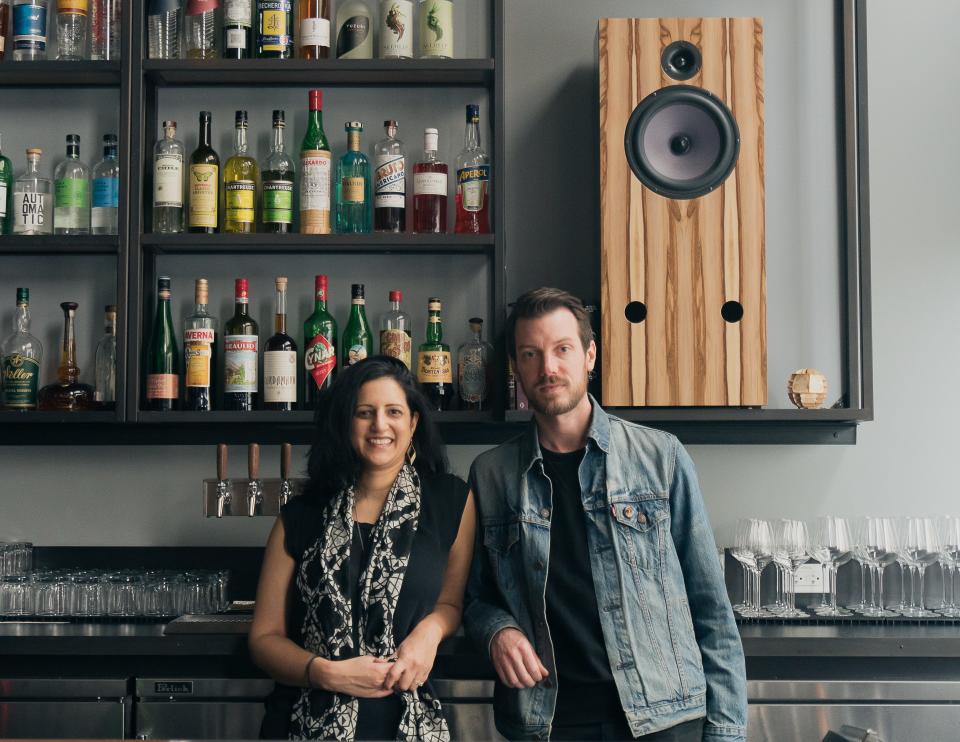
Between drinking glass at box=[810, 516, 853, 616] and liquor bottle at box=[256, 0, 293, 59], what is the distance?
1694mm

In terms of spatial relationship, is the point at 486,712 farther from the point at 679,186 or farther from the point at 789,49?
the point at 789,49

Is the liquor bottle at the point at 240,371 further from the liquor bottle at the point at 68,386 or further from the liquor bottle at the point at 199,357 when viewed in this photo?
the liquor bottle at the point at 68,386

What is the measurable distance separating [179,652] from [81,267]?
114cm

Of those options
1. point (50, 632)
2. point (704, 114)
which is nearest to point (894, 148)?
point (704, 114)

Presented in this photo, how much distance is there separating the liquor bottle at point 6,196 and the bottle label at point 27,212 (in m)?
0.04

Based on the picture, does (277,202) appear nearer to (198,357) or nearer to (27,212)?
(198,357)

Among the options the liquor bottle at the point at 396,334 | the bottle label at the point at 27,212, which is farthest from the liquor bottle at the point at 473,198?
the bottle label at the point at 27,212

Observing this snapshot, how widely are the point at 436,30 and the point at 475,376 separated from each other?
85 cm

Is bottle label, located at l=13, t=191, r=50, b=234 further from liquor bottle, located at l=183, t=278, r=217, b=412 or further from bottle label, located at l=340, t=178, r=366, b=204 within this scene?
bottle label, located at l=340, t=178, r=366, b=204

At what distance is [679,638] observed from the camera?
5.61 feet

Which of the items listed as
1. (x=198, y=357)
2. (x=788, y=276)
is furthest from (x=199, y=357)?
(x=788, y=276)

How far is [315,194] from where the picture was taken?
2504 millimetres

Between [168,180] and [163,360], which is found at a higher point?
[168,180]

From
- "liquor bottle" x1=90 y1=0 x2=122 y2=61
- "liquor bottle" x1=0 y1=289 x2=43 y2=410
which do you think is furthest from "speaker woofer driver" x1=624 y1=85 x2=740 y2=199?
"liquor bottle" x1=0 y1=289 x2=43 y2=410
